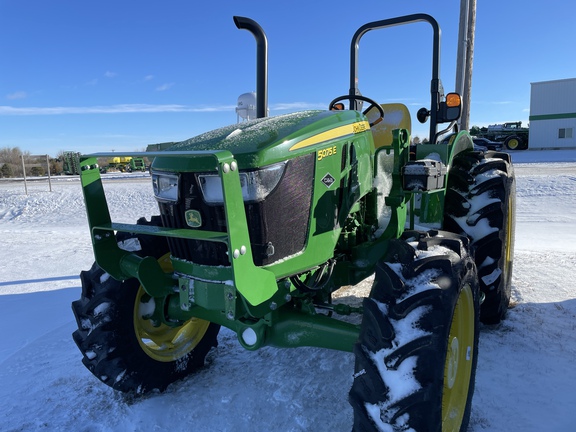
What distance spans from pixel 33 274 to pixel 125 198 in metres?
8.16

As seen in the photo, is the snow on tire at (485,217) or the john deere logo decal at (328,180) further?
the snow on tire at (485,217)

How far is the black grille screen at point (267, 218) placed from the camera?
7.42 feet

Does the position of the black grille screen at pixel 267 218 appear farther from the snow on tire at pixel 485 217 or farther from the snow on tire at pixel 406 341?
the snow on tire at pixel 485 217

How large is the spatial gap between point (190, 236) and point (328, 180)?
2.73 ft

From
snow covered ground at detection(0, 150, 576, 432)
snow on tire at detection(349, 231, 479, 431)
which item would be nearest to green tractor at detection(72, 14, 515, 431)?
snow on tire at detection(349, 231, 479, 431)

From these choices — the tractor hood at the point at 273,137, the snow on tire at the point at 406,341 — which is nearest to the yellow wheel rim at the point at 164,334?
the tractor hood at the point at 273,137

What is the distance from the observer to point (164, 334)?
3.35 meters

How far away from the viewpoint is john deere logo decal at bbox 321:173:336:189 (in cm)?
252

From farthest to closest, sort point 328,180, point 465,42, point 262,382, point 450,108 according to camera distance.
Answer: point 465,42
point 450,108
point 262,382
point 328,180

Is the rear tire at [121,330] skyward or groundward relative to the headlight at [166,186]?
groundward

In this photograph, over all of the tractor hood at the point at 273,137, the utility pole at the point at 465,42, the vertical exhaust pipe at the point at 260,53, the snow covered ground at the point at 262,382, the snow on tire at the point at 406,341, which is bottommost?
the snow covered ground at the point at 262,382

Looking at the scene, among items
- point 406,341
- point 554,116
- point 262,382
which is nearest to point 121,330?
point 262,382

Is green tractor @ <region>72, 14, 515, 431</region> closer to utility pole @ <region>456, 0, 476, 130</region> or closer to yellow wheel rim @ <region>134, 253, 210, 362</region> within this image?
yellow wheel rim @ <region>134, 253, 210, 362</region>

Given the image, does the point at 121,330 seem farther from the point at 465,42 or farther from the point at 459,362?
the point at 465,42
